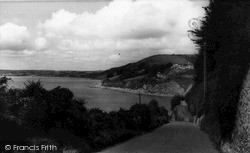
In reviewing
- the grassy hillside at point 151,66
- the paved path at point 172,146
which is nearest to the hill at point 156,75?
the grassy hillside at point 151,66

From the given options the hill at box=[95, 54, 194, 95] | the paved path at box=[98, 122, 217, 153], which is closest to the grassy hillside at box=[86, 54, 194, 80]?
the hill at box=[95, 54, 194, 95]

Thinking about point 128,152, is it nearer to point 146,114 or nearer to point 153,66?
point 146,114

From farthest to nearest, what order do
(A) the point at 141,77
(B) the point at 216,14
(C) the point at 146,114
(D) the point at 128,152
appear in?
(A) the point at 141,77
(B) the point at 216,14
(C) the point at 146,114
(D) the point at 128,152

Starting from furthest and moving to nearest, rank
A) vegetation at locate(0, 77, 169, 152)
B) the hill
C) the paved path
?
1. the hill
2. the paved path
3. vegetation at locate(0, 77, 169, 152)

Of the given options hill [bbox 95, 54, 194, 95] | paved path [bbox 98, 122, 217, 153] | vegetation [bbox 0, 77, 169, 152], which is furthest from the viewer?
hill [bbox 95, 54, 194, 95]

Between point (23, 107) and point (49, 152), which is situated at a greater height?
point (23, 107)

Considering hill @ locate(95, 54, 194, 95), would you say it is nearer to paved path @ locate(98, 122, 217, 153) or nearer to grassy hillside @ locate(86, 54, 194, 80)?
grassy hillside @ locate(86, 54, 194, 80)

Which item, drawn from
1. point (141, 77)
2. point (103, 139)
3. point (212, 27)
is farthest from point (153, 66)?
point (103, 139)

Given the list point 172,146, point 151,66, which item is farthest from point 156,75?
point 172,146
